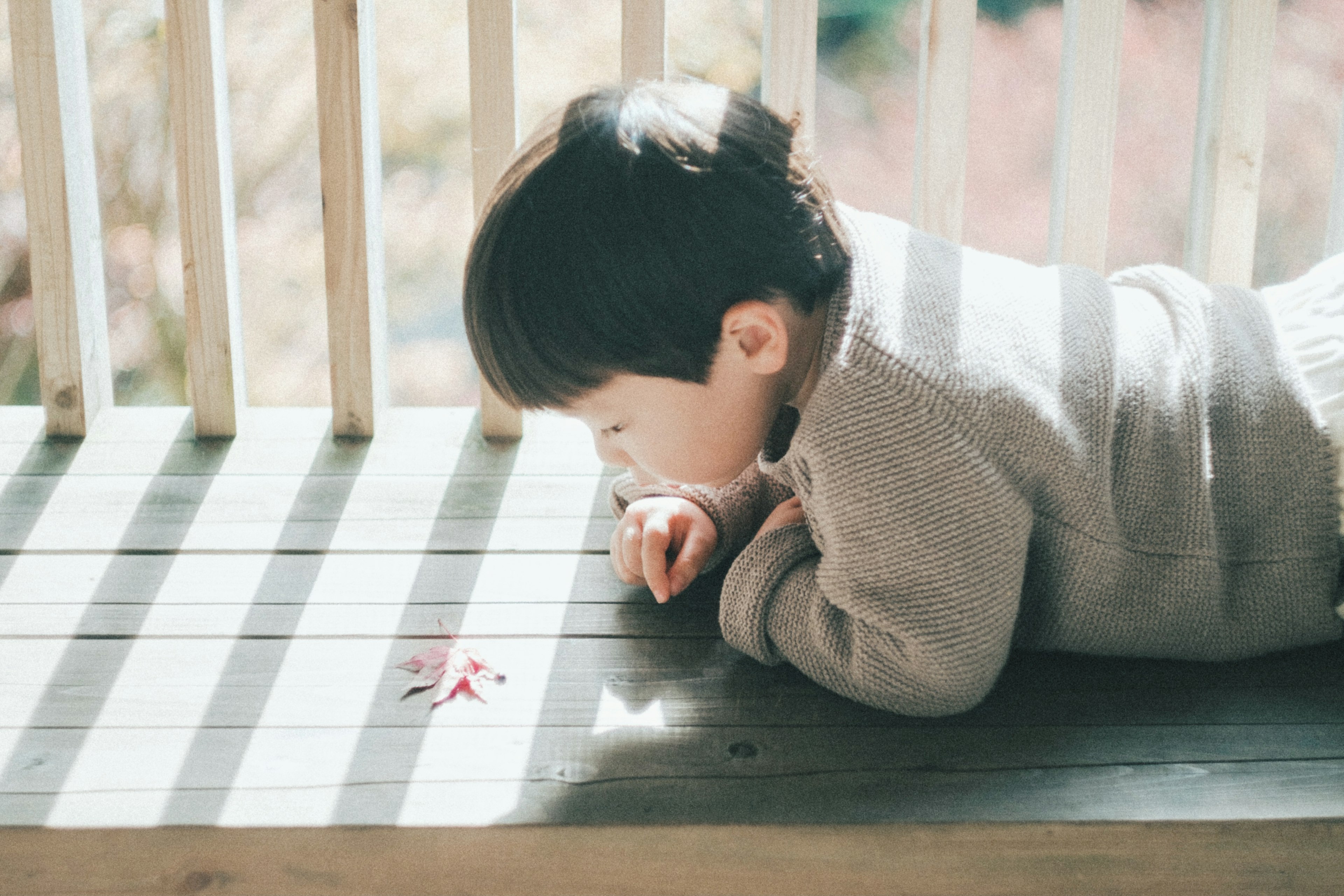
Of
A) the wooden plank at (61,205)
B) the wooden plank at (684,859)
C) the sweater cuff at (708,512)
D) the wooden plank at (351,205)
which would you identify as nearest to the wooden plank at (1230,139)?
the sweater cuff at (708,512)

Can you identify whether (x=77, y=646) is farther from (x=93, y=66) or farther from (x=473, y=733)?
(x=93, y=66)

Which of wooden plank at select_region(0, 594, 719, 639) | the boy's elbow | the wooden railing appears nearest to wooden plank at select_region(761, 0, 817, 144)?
the wooden railing

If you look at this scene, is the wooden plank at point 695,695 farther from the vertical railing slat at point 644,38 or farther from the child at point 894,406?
the vertical railing slat at point 644,38

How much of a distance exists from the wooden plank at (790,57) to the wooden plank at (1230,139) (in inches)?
22.5

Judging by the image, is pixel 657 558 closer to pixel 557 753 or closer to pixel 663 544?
pixel 663 544

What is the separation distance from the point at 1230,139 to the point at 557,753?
1329 mm

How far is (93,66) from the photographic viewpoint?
386 cm

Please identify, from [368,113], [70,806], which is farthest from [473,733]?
[368,113]

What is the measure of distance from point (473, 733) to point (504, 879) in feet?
0.51

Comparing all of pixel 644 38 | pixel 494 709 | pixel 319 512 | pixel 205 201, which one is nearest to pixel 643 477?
pixel 494 709

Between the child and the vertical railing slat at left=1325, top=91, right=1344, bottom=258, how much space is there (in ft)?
2.29

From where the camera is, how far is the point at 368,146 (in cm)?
163

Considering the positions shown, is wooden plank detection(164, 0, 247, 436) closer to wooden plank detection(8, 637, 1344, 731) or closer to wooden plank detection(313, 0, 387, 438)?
wooden plank detection(313, 0, 387, 438)

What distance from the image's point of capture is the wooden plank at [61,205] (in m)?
1.59
